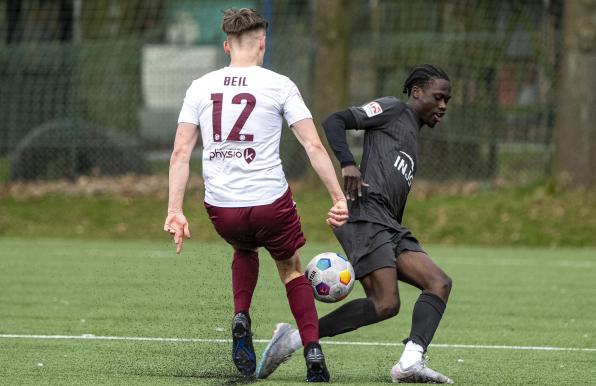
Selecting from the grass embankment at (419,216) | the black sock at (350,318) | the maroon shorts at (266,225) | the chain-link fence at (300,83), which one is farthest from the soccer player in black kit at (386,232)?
the chain-link fence at (300,83)

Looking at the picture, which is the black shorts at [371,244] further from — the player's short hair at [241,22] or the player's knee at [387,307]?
the player's short hair at [241,22]

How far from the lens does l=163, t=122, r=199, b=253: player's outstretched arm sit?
6371 mm

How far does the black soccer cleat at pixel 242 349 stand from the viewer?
6.67 meters

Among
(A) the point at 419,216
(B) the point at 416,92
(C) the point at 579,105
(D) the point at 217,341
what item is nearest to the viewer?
(B) the point at 416,92

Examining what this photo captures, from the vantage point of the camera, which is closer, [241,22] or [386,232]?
[241,22]

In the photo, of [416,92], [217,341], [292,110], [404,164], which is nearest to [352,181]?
[404,164]

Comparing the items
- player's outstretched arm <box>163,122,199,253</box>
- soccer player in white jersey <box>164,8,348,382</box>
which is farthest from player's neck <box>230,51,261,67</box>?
player's outstretched arm <box>163,122,199,253</box>

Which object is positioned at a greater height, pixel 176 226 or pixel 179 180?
pixel 179 180

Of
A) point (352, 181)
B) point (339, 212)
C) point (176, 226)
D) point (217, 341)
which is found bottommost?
point (217, 341)

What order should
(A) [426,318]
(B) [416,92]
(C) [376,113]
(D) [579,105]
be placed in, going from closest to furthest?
(A) [426,318] → (C) [376,113] → (B) [416,92] → (D) [579,105]

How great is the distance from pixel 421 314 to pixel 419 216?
10223 mm

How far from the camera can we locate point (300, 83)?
1845 cm

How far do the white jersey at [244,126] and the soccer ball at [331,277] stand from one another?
0.57m

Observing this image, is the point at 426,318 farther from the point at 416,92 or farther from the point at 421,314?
the point at 416,92
